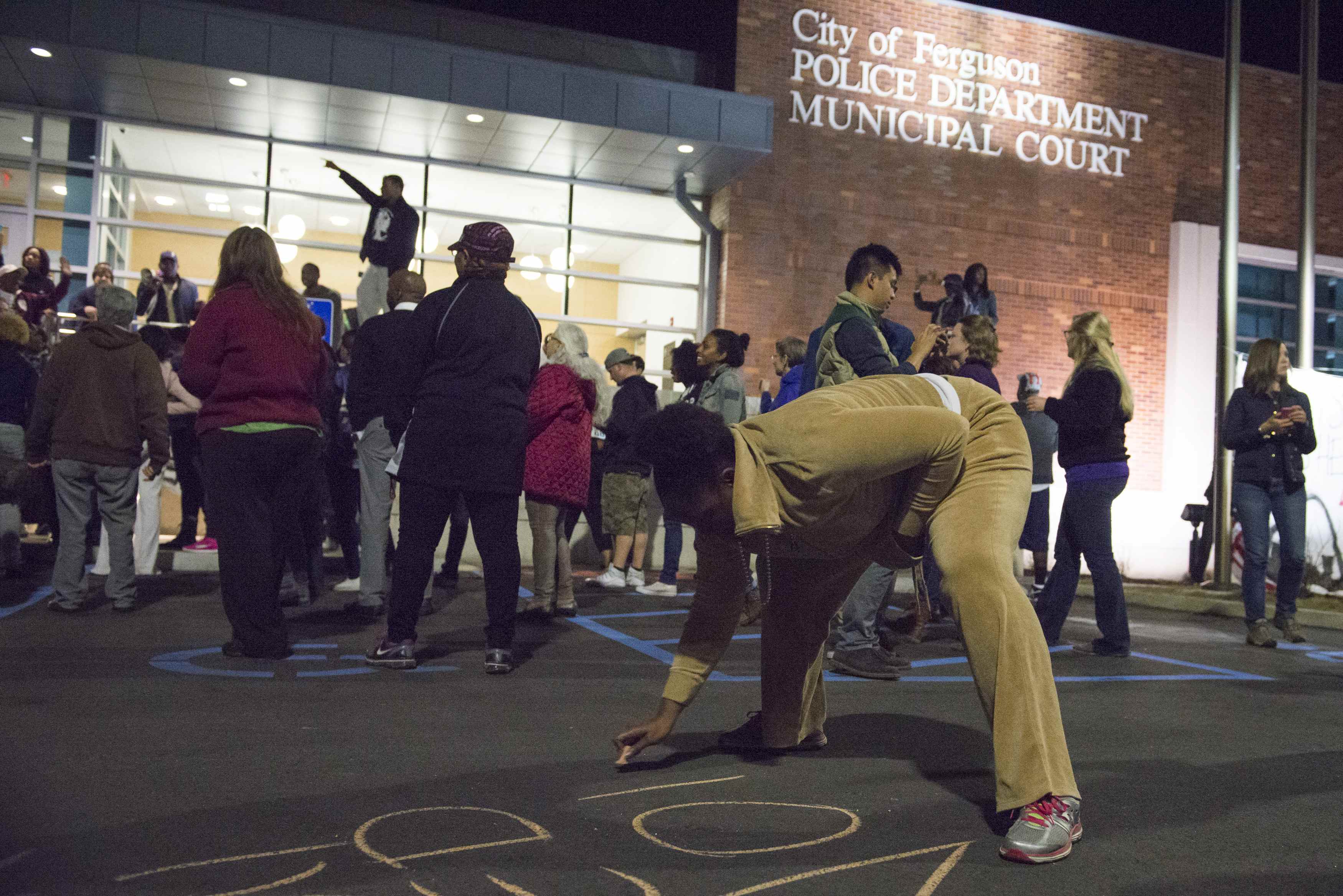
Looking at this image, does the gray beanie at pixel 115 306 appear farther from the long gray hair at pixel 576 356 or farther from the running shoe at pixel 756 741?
the running shoe at pixel 756 741

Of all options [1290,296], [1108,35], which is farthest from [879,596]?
[1290,296]

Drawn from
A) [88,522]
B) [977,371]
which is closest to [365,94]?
[88,522]

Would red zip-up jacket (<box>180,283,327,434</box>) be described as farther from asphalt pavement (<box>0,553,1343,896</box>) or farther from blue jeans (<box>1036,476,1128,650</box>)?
blue jeans (<box>1036,476,1128,650</box>)

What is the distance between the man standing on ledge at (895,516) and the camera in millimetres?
2777

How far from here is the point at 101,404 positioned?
21.5 feet

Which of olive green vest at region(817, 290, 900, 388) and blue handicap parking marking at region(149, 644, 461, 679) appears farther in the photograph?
olive green vest at region(817, 290, 900, 388)

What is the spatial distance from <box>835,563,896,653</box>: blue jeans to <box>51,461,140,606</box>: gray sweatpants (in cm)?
418

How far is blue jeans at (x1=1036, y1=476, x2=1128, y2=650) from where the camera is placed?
6.35 metres

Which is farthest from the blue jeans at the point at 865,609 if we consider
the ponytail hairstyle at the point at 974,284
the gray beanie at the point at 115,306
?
the ponytail hairstyle at the point at 974,284

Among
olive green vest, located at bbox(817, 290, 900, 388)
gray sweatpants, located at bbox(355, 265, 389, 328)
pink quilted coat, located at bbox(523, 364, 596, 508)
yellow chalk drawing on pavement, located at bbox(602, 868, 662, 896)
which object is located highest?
gray sweatpants, located at bbox(355, 265, 389, 328)

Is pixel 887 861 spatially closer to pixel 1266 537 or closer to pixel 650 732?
pixel 650 732

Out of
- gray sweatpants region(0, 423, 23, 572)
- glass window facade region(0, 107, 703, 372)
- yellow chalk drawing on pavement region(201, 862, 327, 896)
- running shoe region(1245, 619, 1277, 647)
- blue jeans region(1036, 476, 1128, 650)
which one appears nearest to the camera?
yellow chalk drawing on pavement region(201, 862, 327, 896)

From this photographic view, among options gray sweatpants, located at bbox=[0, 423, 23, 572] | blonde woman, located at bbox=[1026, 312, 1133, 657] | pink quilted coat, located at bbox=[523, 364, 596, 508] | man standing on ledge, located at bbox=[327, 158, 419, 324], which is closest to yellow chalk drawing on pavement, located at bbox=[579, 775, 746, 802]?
blonde woman, located at bbox=[1026, 312, 1133, 657]

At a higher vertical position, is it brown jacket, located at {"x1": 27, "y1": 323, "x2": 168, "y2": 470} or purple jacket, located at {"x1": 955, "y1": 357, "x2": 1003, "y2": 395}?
purple jacket, located at {"x1": 955, "y1": 357, "x2": 1003, "y2": 395}
